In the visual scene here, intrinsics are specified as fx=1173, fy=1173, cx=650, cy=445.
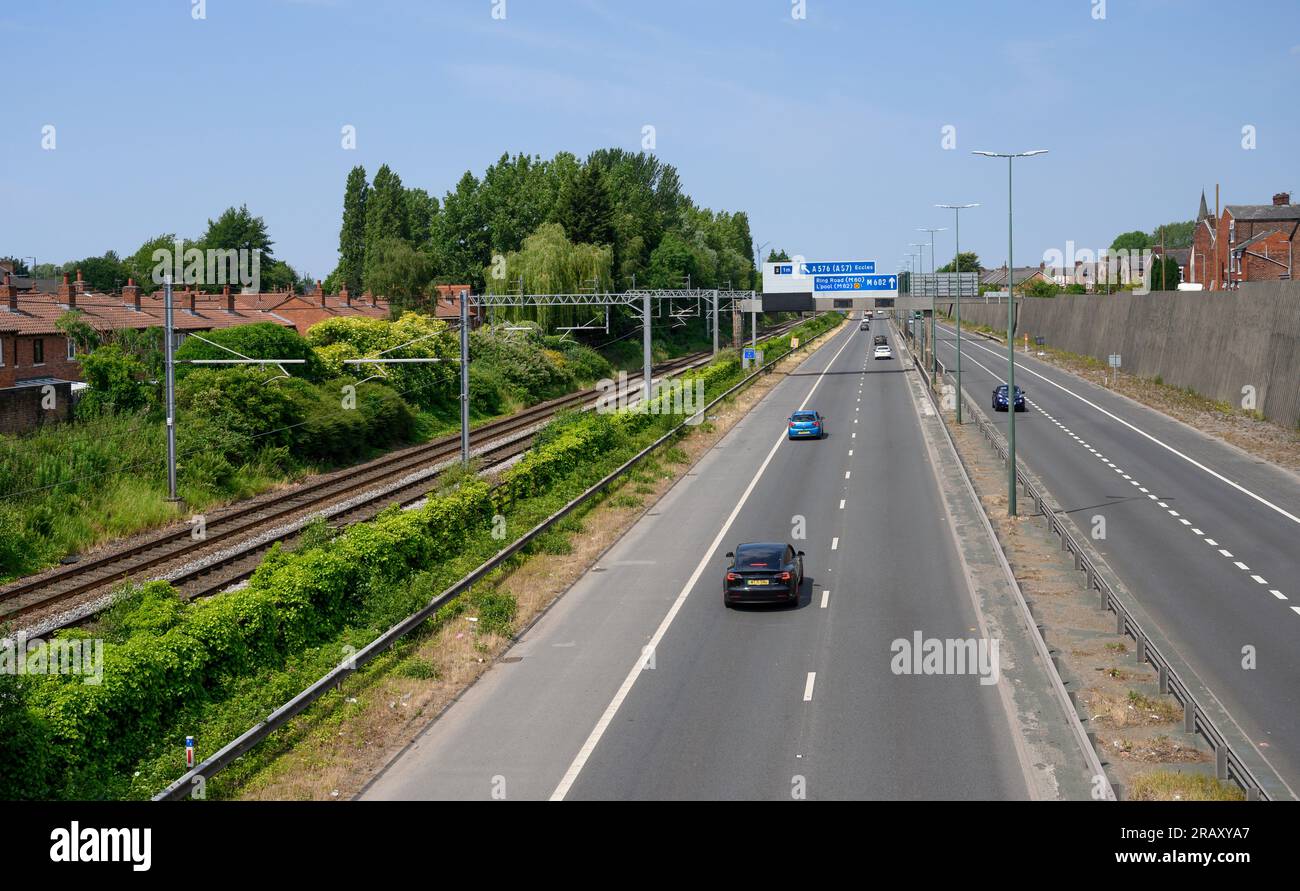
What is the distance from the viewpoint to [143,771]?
15758 mm

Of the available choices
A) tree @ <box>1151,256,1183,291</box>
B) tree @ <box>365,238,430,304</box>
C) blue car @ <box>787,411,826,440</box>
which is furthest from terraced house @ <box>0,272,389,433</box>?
tree @ <box>1151,256,1183,291</box>

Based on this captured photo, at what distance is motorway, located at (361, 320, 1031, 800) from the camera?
15.6 meters

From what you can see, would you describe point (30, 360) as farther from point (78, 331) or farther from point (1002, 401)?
point (1002, 401)

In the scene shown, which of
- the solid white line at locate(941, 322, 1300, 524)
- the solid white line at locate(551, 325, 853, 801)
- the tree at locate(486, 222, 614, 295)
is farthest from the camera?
the tree at locate(486, 222, 614, 295)

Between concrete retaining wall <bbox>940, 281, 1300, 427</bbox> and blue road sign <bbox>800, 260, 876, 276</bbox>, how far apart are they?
1826 cm

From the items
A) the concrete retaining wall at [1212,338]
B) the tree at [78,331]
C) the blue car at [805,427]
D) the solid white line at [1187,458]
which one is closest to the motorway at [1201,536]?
the solid white line at [1187,458]

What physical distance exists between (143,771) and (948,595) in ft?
54.1

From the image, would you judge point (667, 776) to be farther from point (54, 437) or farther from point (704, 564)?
point (54, 437)

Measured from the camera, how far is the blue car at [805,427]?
53656 millimetres

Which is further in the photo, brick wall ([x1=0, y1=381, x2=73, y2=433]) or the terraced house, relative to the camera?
the terraced house

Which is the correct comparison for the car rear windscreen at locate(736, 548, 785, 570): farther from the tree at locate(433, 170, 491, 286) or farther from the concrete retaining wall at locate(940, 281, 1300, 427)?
the tree at locate(433, 170, 491, 286)

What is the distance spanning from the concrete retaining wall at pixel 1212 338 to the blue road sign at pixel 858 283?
16.5 metres

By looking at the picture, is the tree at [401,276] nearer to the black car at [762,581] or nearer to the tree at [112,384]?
the tree at [112,384]

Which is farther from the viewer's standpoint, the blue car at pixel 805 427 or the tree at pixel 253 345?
the blue car at pixel 805 427
